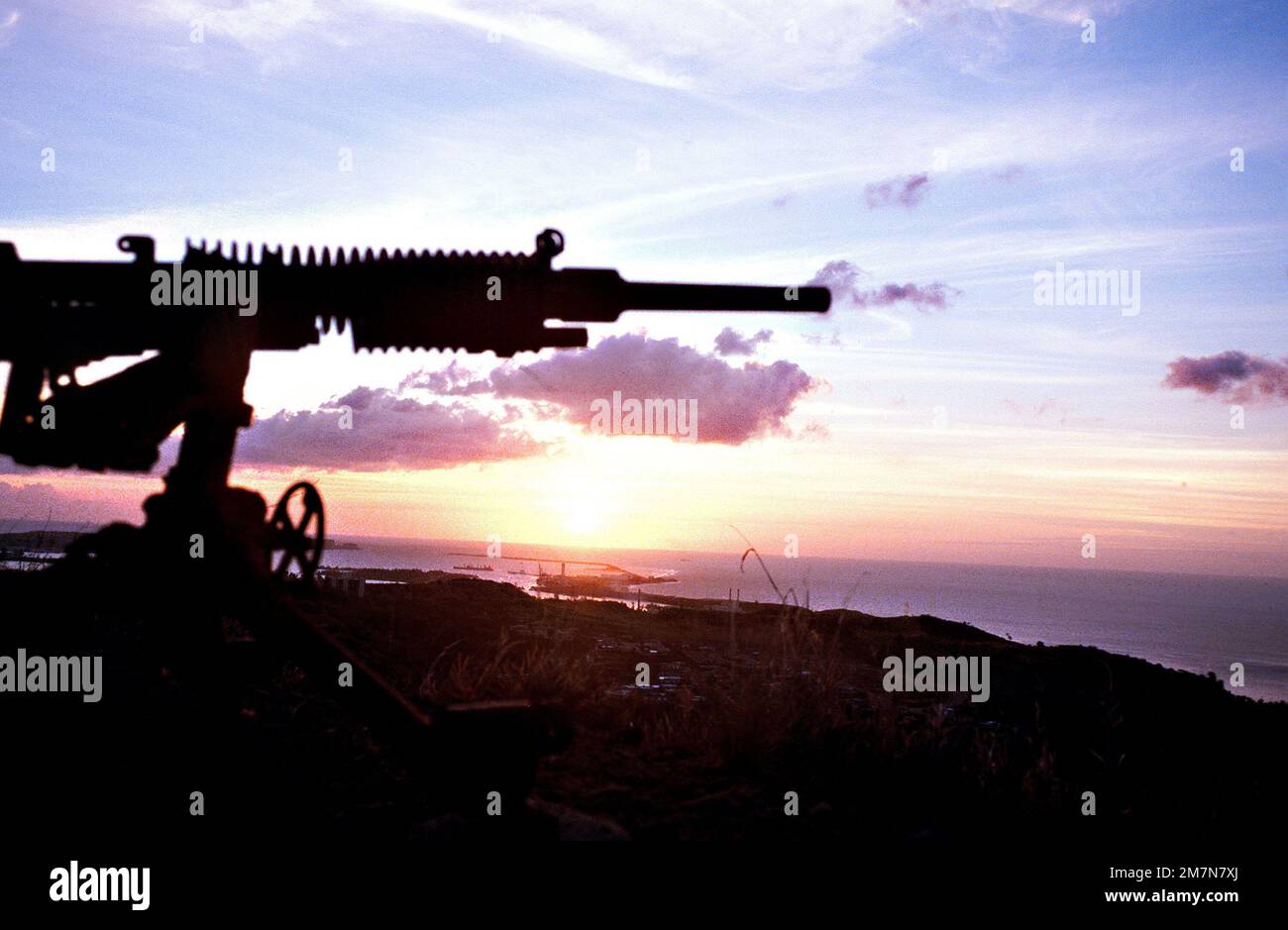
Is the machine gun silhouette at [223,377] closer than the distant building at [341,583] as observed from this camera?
Yes

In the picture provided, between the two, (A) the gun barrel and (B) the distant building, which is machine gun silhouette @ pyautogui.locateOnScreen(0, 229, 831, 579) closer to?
(A) the gun barrel

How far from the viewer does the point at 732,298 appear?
17.0 feet

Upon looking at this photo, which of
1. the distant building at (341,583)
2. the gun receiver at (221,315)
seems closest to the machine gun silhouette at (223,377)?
the gun receiver at (221,315)

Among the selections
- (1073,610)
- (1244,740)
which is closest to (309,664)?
(1244,740)

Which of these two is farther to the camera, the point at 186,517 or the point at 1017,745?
the point at 1017,745

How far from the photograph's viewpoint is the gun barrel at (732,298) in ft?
16.6

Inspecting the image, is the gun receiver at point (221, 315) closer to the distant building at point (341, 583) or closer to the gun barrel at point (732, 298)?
the gun barrel at point (732, 298)

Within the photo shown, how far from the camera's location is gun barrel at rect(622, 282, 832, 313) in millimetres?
5066

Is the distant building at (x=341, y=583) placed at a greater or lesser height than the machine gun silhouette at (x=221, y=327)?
lesser

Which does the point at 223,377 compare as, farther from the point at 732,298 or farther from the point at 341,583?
the point at 341,583

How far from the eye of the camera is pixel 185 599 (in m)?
4.12

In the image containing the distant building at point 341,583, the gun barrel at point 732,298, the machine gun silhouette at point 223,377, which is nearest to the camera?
the machine gun silhouette at point 223,377
